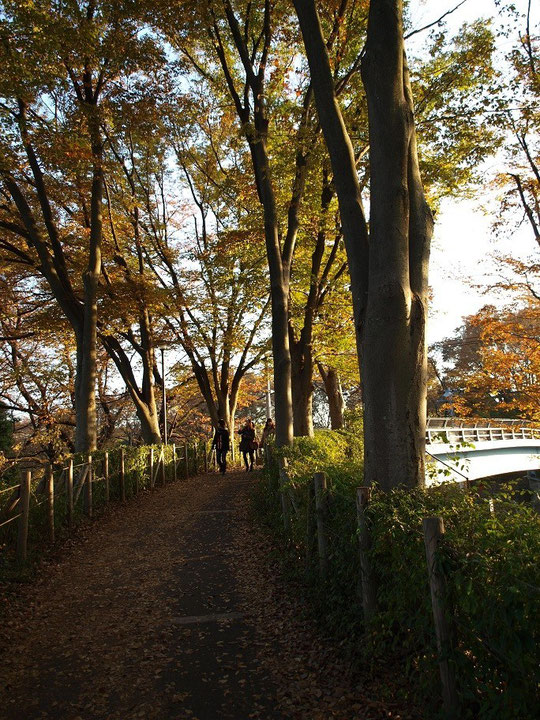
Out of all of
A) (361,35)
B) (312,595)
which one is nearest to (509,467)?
(361,35)

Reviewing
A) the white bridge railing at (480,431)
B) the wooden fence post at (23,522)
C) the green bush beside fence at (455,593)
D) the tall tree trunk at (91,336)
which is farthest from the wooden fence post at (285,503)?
the white bridge railing at (480,431)

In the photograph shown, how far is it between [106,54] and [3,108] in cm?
265

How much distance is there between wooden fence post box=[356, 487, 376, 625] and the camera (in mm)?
3869

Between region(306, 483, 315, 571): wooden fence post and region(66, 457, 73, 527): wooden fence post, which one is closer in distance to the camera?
region(306, 483, 315, 571): wooden fence post

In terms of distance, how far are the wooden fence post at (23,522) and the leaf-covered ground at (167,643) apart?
40 centimetres

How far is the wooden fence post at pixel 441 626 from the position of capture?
9.01 feet

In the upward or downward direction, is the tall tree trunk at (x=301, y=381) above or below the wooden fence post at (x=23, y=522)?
above

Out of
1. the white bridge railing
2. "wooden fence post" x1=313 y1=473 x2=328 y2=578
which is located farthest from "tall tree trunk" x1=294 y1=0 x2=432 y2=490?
the white bridge railing

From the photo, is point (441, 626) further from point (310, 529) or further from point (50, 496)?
point (50, 496)

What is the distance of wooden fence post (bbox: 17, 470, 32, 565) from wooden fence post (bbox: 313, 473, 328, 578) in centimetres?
383

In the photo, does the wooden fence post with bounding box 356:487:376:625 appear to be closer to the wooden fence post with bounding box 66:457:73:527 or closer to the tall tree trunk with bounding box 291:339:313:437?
the wooden fence post with bounding box 66:457:73:527

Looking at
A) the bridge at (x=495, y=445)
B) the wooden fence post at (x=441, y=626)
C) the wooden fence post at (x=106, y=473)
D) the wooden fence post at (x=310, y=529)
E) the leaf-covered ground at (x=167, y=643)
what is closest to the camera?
the wooden fence post at (x=441, y=626)

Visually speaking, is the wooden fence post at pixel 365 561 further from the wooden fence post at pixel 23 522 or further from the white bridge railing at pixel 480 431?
the white bridge railing at pixel 480 431

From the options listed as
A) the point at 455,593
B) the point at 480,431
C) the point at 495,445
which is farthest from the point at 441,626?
the point at 495,445
